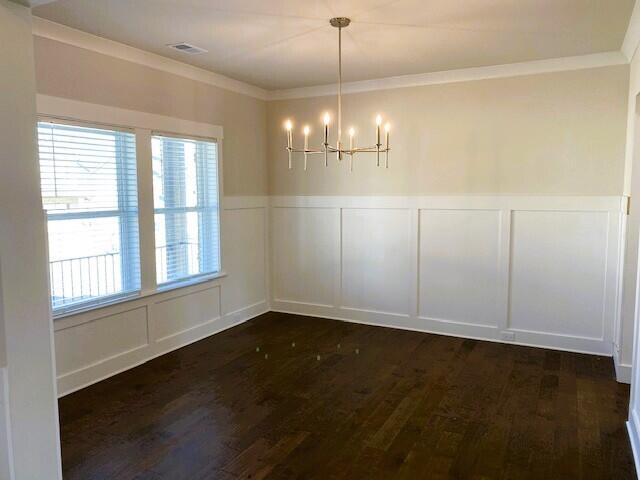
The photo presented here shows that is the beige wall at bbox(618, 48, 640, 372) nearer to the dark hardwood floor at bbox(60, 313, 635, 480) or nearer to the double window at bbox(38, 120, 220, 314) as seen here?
the dark hardwood floor at bbox(60, 313, 635, 480)

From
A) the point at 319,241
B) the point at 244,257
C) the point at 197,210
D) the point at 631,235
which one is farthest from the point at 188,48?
the point at 631,235

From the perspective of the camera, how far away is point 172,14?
3.20m

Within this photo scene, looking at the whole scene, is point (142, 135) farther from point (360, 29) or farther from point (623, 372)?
point (623, 372)

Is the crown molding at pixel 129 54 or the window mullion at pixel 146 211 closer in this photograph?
the crown molding at pixel 129 54

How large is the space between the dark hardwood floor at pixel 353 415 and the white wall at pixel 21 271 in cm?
92

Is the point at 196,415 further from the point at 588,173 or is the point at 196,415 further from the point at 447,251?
the point at 588,173

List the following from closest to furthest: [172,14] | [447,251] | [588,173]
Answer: [172,14]
[588,173]
[447,251]

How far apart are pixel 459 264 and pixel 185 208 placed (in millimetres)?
2748

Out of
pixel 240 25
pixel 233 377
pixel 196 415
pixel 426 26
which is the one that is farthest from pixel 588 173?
pixel 196 415

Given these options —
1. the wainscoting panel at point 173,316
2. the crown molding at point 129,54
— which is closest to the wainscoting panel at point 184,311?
the wainscoting panel at point 173,316

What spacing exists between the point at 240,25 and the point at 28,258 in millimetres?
2293

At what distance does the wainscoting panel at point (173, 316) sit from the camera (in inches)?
145

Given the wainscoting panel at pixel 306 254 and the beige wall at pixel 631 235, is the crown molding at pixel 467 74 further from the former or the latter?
the wainscoting panel at pixel 306 254

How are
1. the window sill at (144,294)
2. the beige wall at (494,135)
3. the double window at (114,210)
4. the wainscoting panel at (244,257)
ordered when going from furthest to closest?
the wainscoting panel at (244,257), the beige wall at (494,135), the window sill at (144,294), the double window at (114,210)
